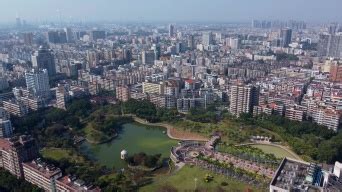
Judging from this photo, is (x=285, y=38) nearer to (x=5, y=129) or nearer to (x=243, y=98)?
(x=243, y=98)

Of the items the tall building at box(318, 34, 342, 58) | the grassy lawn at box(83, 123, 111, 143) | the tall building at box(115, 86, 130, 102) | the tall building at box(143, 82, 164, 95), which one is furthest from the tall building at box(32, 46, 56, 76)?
the tall building at box(318, 34, 342, 58)

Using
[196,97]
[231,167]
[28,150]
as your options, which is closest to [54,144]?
[28,150]

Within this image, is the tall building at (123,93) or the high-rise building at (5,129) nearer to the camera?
the high-rise building at (5,129)

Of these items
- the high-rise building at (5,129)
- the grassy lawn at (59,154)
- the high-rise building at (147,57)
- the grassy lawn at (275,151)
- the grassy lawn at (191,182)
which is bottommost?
the grassy lawn at (275,151)

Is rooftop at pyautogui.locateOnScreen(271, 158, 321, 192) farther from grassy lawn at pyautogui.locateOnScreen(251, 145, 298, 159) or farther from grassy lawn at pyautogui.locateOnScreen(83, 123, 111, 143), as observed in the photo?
grassy lawn at pyautogui.locateOnScreen(83, 123, 111, 143)

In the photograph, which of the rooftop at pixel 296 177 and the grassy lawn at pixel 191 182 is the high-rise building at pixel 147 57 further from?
the rooftop at pixel 296 177

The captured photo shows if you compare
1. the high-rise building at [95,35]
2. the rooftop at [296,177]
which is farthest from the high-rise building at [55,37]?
the rooftop at [296,177]

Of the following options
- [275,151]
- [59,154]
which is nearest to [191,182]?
[275,151]
